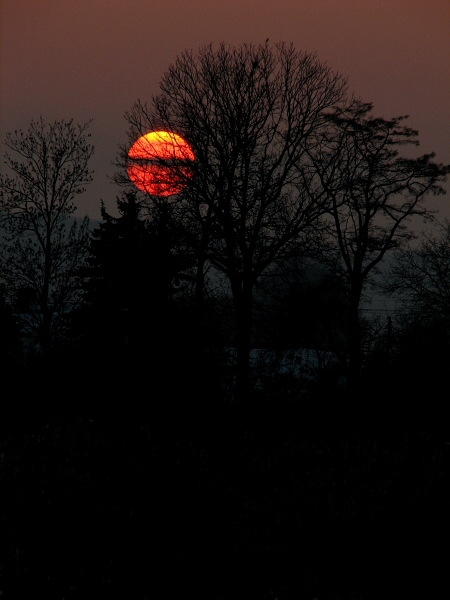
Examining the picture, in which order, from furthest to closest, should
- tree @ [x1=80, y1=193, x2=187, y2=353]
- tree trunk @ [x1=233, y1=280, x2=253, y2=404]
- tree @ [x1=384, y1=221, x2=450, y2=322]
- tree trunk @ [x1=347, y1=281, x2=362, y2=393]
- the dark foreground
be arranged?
tree @ [x1=384, y1=221, x2=450, y2=322] → tree trunk @ [x1=233, y1=280, x2=253, y2=404] → tree trunk @ [x1=347, y1=281, x2=362, y2=393] → tree @ [x1=80, y1=193, x2=187, y2=353] → the dark foreground

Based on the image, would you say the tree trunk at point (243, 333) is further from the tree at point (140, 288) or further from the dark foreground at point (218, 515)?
the dark foreground at point (218, 515)

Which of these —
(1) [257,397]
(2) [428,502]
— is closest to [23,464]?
(2) [428,502]

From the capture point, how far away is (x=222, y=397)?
1605cm

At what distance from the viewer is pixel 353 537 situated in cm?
705

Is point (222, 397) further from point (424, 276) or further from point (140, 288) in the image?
point (424, 276)

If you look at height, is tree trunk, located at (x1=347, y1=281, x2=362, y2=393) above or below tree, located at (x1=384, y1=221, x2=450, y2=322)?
below

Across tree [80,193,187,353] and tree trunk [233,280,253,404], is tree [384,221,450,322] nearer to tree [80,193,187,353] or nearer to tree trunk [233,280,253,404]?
tree trunk [233,280,253,404]

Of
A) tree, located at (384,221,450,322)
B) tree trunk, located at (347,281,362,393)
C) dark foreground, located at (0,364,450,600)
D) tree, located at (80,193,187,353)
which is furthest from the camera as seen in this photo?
tree, located at (384,221,450,322)

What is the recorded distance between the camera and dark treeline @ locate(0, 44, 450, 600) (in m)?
6.47

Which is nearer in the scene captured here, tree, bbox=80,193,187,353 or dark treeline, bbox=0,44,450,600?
dark treeline, bbox=0,44,450,600

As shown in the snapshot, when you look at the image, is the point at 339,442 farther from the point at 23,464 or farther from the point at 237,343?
the point at 237,343

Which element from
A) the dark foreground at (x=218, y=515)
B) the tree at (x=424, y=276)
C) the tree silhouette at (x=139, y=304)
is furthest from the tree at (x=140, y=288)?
the tree at (x=424, y=276)

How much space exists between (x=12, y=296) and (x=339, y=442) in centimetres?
1875

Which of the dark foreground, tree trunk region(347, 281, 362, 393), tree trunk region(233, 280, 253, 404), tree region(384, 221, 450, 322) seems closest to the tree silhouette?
the dark foreground
